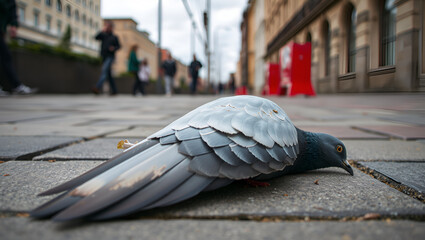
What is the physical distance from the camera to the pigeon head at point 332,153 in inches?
49.6

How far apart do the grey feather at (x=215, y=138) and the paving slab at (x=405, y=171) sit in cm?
68

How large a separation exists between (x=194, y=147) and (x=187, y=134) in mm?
60

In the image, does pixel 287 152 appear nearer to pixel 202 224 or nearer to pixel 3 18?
pixel 202 224

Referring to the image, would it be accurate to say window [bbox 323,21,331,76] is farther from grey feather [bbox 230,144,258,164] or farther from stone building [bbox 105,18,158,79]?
stone building [bbox 105,18,158,79]

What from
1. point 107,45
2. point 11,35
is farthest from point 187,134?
point 107,45

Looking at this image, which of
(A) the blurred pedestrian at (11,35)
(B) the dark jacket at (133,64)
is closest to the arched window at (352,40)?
(A) the blurred pedestrian at (11,35)

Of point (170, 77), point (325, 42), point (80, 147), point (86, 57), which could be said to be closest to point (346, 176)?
point (325, 42)

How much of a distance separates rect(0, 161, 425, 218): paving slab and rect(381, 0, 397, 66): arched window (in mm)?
437

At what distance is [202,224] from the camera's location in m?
0.76

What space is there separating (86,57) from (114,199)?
47.8 ft

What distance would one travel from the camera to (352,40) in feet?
3.77

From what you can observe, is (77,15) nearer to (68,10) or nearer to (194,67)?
(68,10)

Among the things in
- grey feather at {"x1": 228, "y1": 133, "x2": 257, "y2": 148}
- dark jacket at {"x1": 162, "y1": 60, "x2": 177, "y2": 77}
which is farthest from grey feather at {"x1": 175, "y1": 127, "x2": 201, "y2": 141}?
dark jacket at {"x1": 162, "y1": 60, "x2": 177, "y2": 77}

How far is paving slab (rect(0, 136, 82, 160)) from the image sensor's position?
1.54m
